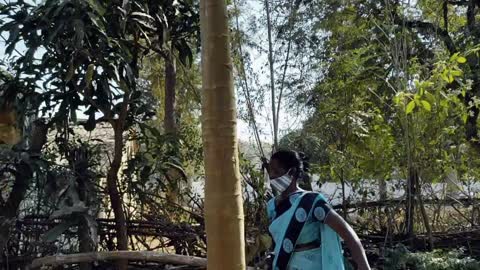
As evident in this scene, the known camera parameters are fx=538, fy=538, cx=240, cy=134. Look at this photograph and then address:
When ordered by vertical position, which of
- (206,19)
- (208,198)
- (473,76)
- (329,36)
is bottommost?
(208,198)

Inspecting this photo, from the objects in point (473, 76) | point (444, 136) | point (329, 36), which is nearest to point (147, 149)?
point (329, 36)

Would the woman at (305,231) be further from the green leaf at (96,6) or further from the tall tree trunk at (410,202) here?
the tall tree trunk at (410,202)

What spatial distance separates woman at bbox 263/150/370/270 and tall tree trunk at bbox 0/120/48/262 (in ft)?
9.97

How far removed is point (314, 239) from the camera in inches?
118

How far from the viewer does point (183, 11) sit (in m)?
6.17

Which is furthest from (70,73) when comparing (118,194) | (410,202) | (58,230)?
(410,202)

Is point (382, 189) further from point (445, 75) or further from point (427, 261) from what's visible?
point (445, 75)

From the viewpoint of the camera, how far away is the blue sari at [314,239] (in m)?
2.93

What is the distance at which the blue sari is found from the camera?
2.93 meters

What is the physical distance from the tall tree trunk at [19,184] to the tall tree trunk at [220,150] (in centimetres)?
336

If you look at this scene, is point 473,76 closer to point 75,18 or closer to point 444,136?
point 444,136

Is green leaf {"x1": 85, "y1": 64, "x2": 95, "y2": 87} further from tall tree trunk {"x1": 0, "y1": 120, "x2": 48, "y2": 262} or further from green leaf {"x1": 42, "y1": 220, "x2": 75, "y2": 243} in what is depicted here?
green leaf {"x1": 42, "y1": 220, "x2": 75, "y2": 243}

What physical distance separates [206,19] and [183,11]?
384 cm

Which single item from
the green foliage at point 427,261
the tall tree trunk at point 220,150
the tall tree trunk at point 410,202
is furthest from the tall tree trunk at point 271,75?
the tall tree trunk at point 220,150
